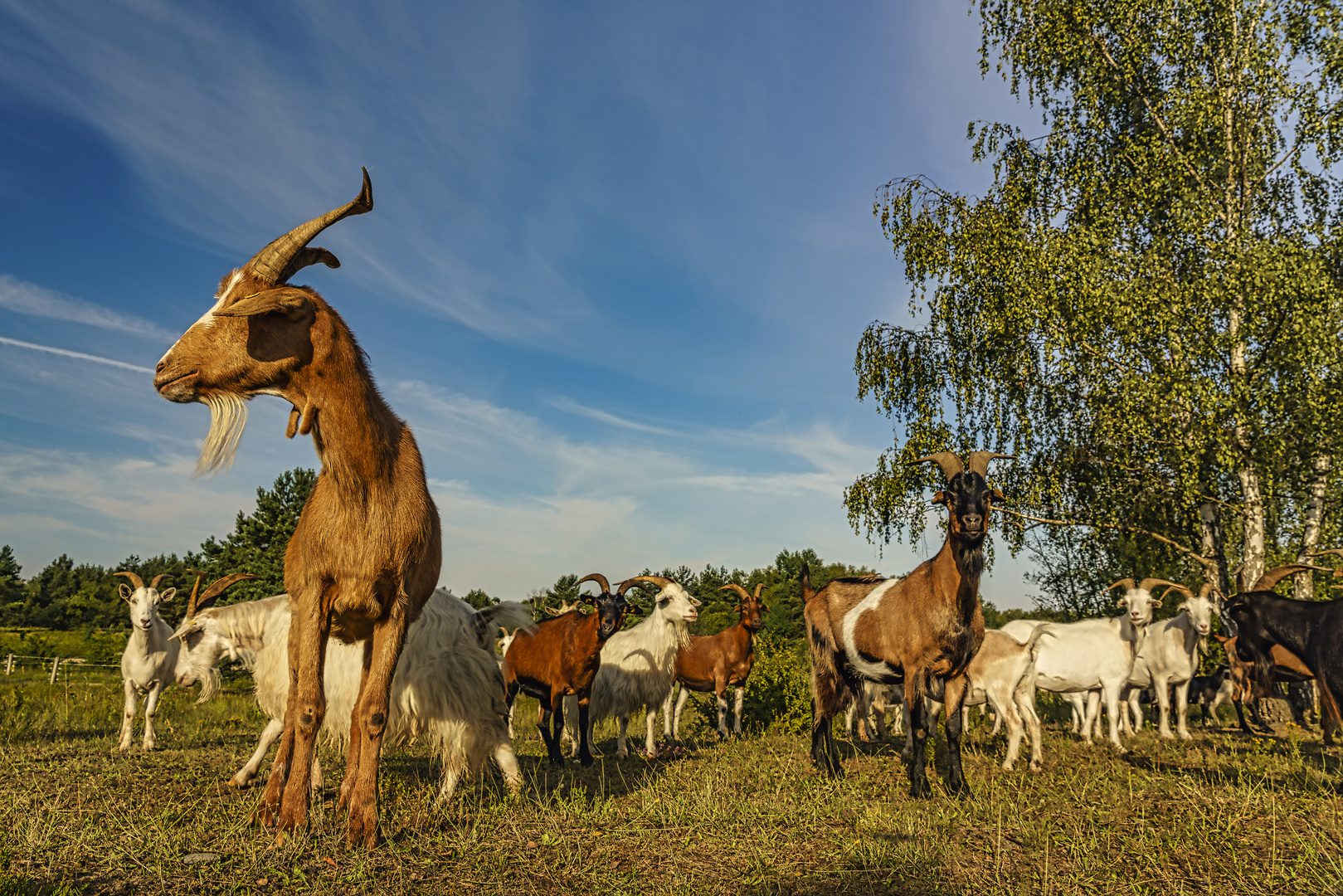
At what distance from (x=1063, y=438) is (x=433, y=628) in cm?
1418

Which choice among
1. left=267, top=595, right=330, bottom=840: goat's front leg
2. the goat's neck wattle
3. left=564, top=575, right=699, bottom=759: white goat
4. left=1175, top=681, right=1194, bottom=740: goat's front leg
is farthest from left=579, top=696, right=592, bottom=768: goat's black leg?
left=1175, top=681, right=1194, bottom=740: goat's front leg

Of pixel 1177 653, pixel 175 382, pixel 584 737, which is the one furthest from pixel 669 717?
pixel 175 382

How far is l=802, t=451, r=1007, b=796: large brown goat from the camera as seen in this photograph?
22.2ft

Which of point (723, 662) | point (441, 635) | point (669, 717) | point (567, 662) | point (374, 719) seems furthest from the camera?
point (723, 662)

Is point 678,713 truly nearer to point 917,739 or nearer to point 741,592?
point 741,592

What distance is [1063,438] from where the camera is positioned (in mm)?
15461

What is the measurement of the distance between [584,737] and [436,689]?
157 inches

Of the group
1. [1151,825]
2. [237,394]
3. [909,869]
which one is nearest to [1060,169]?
[1151,825]

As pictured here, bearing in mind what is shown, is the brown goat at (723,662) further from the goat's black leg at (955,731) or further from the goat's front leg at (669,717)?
the goat's black leg at (955,731)

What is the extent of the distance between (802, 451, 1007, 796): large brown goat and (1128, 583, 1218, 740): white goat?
7072 mm

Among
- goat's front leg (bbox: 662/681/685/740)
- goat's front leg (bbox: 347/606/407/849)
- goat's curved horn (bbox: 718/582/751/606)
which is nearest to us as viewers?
goat's front leg (bbox: 347/606/407/849)

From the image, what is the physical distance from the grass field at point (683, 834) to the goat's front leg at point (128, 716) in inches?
36.1

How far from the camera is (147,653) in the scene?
10.2 meters

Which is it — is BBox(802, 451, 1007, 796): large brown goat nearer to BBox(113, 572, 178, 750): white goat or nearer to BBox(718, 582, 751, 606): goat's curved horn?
BBox(718, 582, 751, 606): goat's curved horn
